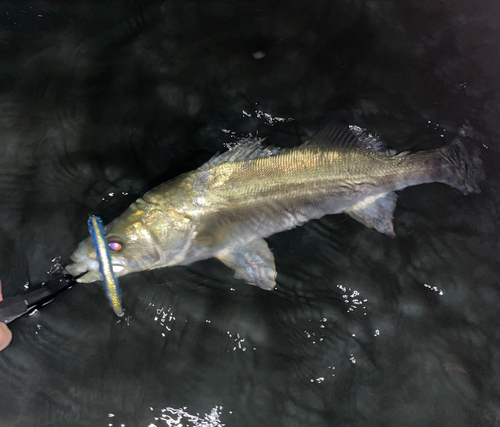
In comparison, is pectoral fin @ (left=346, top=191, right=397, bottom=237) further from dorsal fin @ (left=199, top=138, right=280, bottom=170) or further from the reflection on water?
the reflection on water

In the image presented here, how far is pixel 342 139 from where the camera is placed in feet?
8.90

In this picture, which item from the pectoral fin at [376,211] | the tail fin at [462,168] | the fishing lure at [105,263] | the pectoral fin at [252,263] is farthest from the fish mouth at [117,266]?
the tail fin at [462,168]

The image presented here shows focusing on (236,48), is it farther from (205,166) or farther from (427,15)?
(427,15)

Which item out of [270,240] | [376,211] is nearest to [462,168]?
[376,211]

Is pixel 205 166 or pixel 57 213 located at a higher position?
pixel 205 166

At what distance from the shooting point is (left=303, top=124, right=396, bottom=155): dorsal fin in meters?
2.68

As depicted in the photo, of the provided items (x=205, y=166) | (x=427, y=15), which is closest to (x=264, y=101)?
(x=205, y=166)

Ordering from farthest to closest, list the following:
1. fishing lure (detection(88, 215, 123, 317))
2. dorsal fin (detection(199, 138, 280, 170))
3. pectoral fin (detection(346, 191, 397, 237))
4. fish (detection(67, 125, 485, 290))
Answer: pectoral fin (detection(346, 191, 397, 237))
dorsal fin (detection(199, 138, 280, 170))
fish (detection(67, 125, 485, 290))
fishing lure (detection(88, 215, 123, 317))

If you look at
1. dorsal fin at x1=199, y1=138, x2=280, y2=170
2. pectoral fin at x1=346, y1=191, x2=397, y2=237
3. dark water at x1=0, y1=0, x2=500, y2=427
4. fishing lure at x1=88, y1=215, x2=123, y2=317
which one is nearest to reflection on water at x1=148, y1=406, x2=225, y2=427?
dark water at x1=0, y1=0, x2=500, y2=427

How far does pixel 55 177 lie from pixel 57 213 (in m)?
0.31

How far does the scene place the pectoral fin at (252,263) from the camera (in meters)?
2.62

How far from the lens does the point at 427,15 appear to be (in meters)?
3.62

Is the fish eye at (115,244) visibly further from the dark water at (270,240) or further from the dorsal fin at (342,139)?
the dorsal fin at (342,139)

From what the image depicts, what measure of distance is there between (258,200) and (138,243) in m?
0.90
